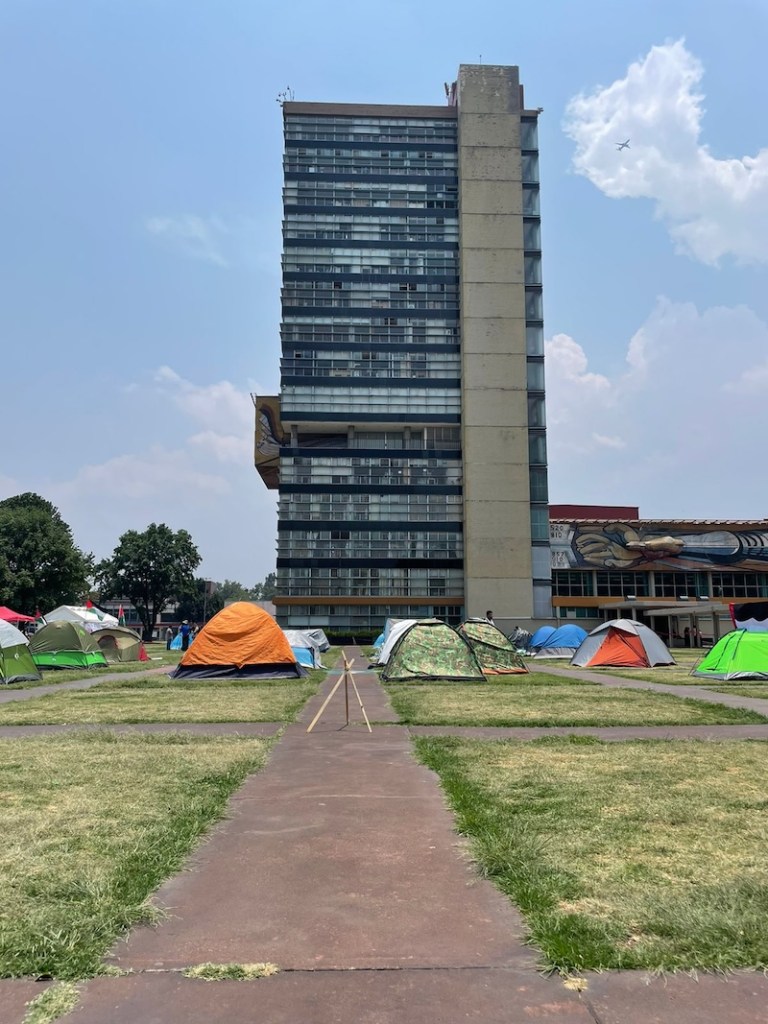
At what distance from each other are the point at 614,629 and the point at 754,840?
82.4 ft

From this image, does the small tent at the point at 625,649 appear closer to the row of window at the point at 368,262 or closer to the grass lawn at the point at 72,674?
the grass lawn at the point at 72,674

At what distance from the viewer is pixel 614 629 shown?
97.5 ft

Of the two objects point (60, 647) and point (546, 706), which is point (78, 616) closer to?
point (60, 647)

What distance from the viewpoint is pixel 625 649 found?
29.5m

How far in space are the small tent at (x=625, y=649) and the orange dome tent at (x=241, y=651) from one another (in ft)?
43.4

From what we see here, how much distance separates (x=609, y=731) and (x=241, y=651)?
12950 millimetres

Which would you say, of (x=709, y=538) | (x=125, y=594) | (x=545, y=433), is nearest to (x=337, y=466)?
(x=545, y=433)

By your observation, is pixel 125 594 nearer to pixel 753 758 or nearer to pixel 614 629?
pixel 614 629

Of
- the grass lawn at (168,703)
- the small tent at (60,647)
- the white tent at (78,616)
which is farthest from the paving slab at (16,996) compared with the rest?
the white tent at (78,616)

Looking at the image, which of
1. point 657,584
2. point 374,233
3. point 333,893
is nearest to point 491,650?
point 333,893

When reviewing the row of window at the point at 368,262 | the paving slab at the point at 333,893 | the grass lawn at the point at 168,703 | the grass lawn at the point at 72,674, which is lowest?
the grass lawn at the point at 72,674

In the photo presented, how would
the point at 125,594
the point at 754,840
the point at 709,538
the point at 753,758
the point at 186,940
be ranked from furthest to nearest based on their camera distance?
the point at 125,594, the point at 709,538, the point at 753,758, the point at 754,840, the point at 186,940

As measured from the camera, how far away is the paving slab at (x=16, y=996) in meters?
3.11

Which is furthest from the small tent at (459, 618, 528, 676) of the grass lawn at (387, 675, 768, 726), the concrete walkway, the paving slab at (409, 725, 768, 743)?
the concrete walkway
